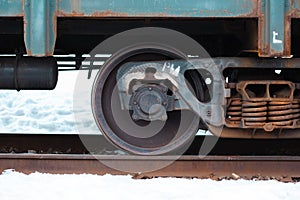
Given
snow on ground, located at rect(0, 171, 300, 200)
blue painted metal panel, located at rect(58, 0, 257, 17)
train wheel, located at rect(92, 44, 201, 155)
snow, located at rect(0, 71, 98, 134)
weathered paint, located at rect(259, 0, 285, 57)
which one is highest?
blue painted metal panel, located at rect(58, 0, 257, 17)

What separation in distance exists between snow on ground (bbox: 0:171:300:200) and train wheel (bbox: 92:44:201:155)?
0.62 metres

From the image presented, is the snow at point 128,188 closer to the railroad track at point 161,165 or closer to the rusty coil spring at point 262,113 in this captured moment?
the railroad track at point 161,165

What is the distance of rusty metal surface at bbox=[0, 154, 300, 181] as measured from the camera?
4.83m

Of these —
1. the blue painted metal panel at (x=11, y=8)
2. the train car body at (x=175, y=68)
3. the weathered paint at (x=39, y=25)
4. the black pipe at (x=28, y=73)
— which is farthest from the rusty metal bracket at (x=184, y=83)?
the blue painted metal panel at (x=11, y=8)

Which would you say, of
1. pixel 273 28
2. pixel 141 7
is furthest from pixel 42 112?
pixel 273 28

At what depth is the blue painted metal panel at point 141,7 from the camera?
4.54 meters

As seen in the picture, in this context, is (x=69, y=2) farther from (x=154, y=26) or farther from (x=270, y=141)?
(x=270, y=141)

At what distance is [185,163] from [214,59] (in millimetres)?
948

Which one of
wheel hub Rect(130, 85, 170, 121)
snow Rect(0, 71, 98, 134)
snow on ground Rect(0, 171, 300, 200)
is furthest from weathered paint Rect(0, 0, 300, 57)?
snow Rect(0, 71, 98, 134)

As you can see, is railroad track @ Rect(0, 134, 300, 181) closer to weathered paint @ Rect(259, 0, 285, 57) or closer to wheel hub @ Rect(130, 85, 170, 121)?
wheel hub @ Rect(130, 85, 170, 121)

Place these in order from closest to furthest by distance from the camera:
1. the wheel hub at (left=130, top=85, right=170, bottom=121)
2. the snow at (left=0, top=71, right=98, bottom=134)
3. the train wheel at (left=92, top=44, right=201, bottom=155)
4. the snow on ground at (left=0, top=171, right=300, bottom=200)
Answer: the snow on ground at (left=0, top=171, right=300, bottom=200), the wheel hub at (left=130, top=85, right=170, bottom=121), the train wheel at (left=92, top=44, right=201, bottom=155), the snow at (left=0, top=71, right=98, bottom=134)

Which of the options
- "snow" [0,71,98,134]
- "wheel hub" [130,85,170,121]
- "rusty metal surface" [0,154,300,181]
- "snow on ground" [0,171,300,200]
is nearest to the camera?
"snow on ground" [0,171,300,200]

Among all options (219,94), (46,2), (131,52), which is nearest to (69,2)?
(46,2)

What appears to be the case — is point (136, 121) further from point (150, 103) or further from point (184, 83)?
point (184, 83)
